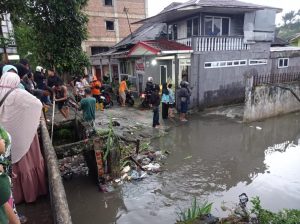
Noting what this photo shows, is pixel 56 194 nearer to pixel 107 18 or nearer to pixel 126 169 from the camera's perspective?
pixel 126 169

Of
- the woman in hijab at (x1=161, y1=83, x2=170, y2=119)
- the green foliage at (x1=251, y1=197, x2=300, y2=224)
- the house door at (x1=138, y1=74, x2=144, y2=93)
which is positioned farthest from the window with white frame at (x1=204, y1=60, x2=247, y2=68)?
the green foliage at (x1=251, y1=197, x2=300, y2=224)

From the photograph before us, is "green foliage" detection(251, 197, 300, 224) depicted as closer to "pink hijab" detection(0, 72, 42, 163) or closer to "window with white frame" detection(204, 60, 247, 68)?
"pink hijab" detection(0, 72, 42, 163)

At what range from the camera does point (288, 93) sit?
38.3 ft

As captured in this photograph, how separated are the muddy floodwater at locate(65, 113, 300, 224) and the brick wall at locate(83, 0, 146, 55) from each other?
59.5 feet

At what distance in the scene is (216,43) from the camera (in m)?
12.7

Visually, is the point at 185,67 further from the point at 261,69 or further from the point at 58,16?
the point at 58,16

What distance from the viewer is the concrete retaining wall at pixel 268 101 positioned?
1045 centimetres

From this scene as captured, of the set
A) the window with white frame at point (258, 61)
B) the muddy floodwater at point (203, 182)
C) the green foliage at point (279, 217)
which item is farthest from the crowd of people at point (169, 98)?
the green foliage at point (279, 217)

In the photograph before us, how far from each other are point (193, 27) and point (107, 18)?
45.2ft

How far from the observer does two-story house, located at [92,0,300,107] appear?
12.3m

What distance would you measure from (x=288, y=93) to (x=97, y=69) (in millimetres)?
17485

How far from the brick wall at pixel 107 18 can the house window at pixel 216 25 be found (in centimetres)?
1343

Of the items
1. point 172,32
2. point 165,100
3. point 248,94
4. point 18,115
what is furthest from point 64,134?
point 172,32

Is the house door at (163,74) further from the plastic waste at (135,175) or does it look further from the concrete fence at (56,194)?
the concrete fence at (56,194)
